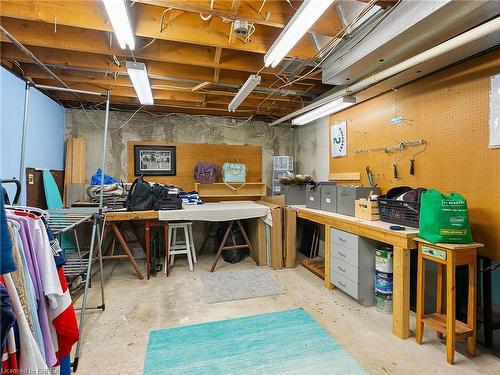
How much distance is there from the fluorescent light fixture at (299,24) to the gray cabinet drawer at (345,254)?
204 cm

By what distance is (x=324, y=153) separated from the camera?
4371mm

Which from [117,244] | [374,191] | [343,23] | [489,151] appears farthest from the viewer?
[117,244]

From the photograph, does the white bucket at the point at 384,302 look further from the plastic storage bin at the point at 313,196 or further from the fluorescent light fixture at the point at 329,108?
the fluorescent light fixture at the point at 329,108

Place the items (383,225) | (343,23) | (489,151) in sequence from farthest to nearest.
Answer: (383,225) < (343,23) < (489,151)

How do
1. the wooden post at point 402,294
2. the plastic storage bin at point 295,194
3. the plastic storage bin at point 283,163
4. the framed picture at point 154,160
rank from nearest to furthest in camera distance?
the wooden post at point 402,294 < the plastic storage bin at point 295,194 < the framed picture at point 154,160 < the plastic storage bin at point 283,163

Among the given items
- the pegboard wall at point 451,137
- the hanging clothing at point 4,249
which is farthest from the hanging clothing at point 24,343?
the pegboard wall at point 451,137

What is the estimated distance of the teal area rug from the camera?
1.77 meters

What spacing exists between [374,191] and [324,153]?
60.1 inches

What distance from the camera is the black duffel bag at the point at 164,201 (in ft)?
11.5

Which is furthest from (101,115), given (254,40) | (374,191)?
(374,191)

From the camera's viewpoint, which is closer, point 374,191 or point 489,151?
point 489,151

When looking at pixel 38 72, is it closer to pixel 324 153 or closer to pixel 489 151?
pixel 324 153

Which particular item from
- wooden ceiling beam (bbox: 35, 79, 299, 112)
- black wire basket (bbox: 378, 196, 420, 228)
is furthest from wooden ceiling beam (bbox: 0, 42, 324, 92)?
black wire basket (bbox: 378, 196, 420, 228)

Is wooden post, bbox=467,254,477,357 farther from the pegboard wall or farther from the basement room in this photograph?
the pegboard wall
